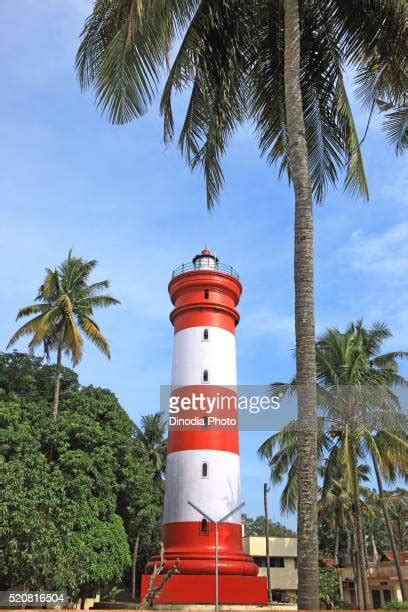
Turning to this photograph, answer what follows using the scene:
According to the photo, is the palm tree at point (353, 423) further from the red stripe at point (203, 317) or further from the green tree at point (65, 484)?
the green tree at point (65, 484)

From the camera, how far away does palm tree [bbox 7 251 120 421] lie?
1026 inches

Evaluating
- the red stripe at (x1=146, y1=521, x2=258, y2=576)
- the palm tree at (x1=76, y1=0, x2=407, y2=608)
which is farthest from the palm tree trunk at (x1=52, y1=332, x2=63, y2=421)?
the palm tree at (x1=76, y1=0, x2=407, y2=608)

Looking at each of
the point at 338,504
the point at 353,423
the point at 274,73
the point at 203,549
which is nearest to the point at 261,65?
the point at 274,73

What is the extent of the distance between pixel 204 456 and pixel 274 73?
14.7m

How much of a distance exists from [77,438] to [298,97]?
17538mm

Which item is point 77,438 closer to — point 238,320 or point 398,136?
point 238,320

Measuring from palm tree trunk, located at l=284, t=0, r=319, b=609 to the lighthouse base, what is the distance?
50.1ft

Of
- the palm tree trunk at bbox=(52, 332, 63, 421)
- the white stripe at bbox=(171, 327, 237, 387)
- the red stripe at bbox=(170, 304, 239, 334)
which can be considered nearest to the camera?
the white stripe at bbox=(171, 327, 237, 387)

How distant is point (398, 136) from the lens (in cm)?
1130

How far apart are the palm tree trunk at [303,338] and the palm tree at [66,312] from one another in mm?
18296

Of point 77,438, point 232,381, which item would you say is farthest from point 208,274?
point 77,438

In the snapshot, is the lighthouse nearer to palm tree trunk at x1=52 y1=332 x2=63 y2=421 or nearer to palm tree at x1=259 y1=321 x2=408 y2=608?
palm tree at x1=259 y1=321 x2=408 y2=608

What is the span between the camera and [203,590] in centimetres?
2078

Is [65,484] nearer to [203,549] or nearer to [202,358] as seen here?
[203,549]
